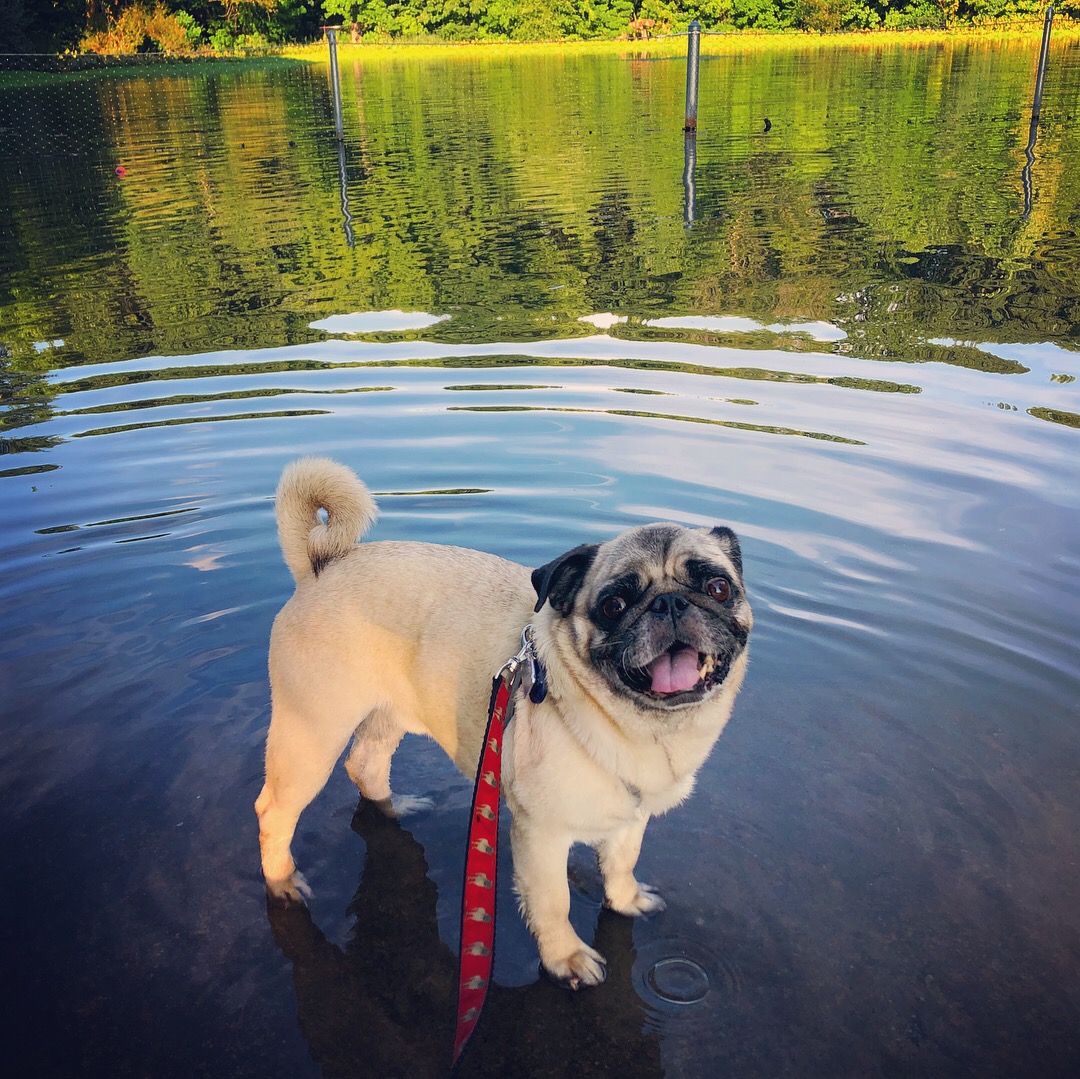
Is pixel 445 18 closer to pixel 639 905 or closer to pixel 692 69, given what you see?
pixel 692 69

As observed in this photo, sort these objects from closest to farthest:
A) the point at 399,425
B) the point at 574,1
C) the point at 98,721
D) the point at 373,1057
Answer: the point at 373,1057, the point at 98,721, the point at 399,425, the point at 574,1

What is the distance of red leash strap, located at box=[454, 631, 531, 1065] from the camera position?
3049 millimetres

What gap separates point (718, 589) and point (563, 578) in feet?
1.79

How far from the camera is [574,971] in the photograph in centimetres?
364

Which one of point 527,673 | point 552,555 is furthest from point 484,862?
point 552,555

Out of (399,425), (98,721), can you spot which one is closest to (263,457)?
(399,425)

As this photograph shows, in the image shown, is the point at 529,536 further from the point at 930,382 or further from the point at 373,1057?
the point at 930,382

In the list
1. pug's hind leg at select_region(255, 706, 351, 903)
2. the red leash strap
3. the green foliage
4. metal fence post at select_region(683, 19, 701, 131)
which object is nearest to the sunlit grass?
the green foliage

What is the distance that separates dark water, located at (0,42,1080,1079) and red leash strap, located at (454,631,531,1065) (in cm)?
47

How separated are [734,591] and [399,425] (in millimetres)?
5905

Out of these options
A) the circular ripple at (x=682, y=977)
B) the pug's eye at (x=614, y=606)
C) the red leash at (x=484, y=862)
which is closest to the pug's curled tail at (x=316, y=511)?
the red leash at (x=484, y=862)

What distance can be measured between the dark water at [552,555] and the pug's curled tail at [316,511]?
52.3 inches

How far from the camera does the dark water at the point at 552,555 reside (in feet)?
11.7

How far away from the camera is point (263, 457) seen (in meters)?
8.43
